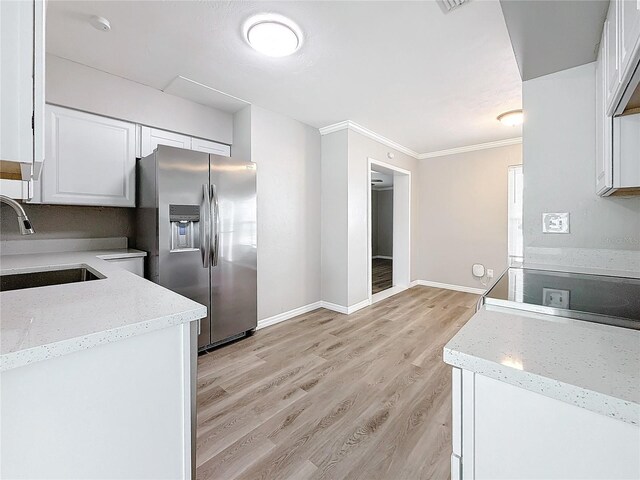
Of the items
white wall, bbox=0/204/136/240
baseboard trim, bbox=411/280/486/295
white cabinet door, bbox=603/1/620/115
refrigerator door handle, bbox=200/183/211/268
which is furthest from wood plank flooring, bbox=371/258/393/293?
white cabinet door, bbox=603/1/620/115

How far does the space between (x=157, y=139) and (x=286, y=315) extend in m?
2.31

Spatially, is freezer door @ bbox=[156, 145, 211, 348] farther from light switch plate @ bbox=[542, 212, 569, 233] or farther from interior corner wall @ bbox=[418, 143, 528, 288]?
interior corner wall @ bbox=[418, 143, 528, 288]

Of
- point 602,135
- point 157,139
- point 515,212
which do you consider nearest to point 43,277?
point 157,139

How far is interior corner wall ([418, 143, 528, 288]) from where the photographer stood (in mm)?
4473

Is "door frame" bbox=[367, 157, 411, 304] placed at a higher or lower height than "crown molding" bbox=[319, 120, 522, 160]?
lower

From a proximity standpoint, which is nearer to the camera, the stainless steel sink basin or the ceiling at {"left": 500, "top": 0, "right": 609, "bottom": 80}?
the ceiling at {"left": 500, "top": 0, "right": 609, "bottom": 80}

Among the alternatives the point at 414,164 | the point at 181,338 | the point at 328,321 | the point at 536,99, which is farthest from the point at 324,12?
the point at 414,164

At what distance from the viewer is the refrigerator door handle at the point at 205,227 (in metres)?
2.56

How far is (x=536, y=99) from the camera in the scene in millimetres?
1657

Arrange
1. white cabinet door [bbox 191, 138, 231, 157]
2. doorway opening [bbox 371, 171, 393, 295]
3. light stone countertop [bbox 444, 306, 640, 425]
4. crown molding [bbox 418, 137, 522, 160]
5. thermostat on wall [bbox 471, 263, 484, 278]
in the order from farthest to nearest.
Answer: doorway opening [bbox 371, 171, 393, 295] → thermostat on wall [bbox 471, 263, 484, 278] → crown molding [bbox 418, 137, 522, 160] → white cabinet door [bbox 191, 138, 231, 157] → light stone countertop [bbox 444, 306, 640, 425]

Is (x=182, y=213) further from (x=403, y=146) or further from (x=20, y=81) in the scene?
(x=403, y=146)

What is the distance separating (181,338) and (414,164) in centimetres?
509

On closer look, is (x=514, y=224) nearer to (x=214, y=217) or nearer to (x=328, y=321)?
(x=328, y=321)

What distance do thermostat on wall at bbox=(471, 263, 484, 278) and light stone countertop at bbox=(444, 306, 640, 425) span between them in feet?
13.8
